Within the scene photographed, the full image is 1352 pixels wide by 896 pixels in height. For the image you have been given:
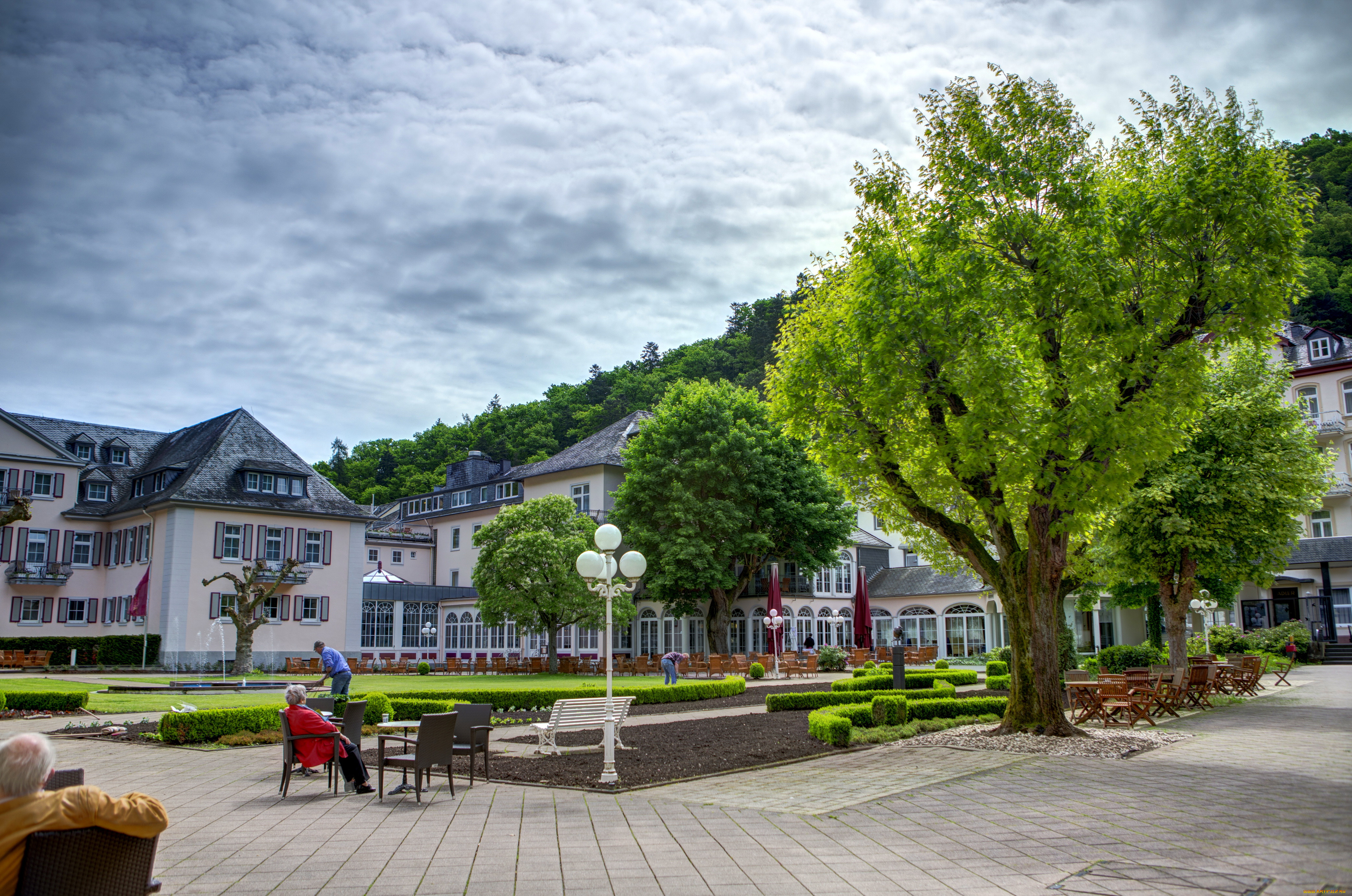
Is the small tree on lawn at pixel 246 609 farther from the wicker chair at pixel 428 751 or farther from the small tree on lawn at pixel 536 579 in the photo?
the wicker chair at pixel 428 751

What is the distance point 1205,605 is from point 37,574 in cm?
4566

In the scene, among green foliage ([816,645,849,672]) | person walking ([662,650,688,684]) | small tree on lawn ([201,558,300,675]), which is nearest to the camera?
person walking ([662,650,688,684])

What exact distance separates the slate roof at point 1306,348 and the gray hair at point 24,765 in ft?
158

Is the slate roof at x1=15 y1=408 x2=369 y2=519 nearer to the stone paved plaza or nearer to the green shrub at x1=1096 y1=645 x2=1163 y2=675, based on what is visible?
the stone paved plaza

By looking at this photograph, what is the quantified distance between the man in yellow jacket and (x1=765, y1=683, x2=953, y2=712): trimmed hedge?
15936 mm

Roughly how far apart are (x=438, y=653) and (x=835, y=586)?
21.2 m

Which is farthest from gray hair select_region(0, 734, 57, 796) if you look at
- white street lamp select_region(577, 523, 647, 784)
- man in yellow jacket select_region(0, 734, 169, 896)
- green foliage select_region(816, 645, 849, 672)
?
green foliage select_region(816, 645, 849, 672)

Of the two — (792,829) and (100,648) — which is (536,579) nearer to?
(100,648)

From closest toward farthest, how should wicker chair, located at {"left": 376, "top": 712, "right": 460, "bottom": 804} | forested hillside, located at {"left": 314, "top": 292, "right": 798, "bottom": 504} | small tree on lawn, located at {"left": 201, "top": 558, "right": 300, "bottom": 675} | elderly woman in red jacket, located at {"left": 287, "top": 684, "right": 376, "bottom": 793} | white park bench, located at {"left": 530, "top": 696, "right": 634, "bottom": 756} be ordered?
wicker chair, located at {"left": 376, "top": 712, "right": 460, "bottom": 804}, elderly woman in red jacket, located at {"left": 287, "top": 684, "right": 376, "bottom": 793}, white park bench, located at {"left": 530, "top": 696, "right": 634, "bottom": 756}, small tree on lawn, located at {"left": 201, "top": 558, "right": 300, "bottom": 675}, forested hillside, located at {"left": 314, "top": 292, "right": 798, "bottom": 504}

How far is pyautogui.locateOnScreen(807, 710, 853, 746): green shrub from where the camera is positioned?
12.9 metres

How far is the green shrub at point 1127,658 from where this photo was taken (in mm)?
25688

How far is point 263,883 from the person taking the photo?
582cm

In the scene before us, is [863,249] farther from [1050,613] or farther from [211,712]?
[211,712]

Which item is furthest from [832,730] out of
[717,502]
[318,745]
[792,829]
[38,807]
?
[717,502]
